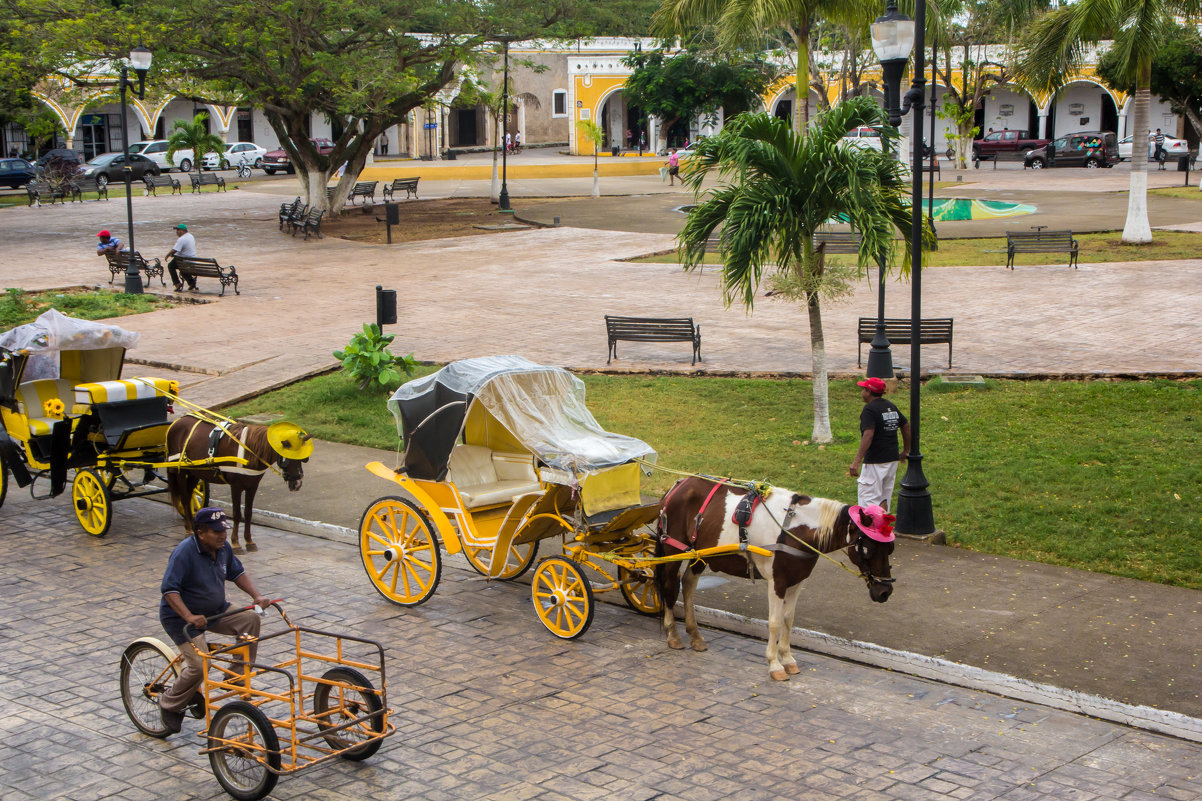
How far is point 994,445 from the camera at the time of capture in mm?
13242

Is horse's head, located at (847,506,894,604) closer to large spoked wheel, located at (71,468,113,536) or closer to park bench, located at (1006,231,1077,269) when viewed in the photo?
large spoked wheel, located at (71,468,113,536)

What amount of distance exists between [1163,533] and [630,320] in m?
8.97

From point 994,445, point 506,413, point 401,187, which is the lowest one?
point 994,445

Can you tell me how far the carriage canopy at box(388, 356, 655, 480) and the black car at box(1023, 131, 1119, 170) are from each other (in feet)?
171

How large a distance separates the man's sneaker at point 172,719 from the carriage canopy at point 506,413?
293 centimetres

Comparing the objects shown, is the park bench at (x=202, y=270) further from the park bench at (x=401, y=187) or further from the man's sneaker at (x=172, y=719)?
the park bench at (x=401, y=187)

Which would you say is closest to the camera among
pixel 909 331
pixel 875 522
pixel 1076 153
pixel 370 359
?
pixel 875 522

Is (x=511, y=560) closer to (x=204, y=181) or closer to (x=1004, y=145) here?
(x=204, y=181)

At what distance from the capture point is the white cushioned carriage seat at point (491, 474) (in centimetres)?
976

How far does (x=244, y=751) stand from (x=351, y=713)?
2.21ft

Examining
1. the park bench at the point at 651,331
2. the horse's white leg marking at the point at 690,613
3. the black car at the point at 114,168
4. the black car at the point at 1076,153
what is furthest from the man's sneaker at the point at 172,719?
the black car at the point at 1076,153

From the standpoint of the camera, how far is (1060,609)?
9102 millimetres

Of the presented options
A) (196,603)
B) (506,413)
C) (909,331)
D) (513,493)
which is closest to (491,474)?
(513,493)

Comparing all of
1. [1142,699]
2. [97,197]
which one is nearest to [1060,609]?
[1142,699]
